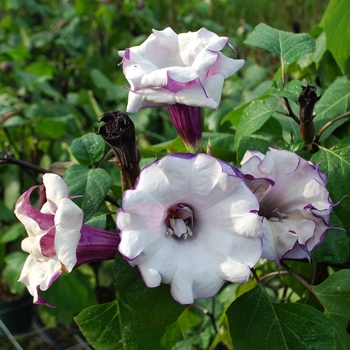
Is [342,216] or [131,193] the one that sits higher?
[131,193]

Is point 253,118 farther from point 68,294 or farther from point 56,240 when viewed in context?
point 68,294

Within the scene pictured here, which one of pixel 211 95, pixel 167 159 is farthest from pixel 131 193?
pixel 211 95

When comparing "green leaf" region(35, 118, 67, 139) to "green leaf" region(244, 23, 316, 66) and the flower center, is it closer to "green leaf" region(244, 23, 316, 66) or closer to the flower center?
"green leaf" region(244, 23, 316, 66)

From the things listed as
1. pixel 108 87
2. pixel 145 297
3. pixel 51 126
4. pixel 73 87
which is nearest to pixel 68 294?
pixel 51 126

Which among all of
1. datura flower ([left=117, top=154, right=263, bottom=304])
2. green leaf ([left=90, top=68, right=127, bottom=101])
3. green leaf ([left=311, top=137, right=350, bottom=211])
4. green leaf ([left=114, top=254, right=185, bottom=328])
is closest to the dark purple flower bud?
green leaf ([left=311, top=137, right=350, bottom=211])

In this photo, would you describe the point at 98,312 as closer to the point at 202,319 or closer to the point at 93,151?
the point at 93,151

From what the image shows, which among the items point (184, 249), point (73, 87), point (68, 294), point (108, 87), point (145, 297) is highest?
point (184, 249)
